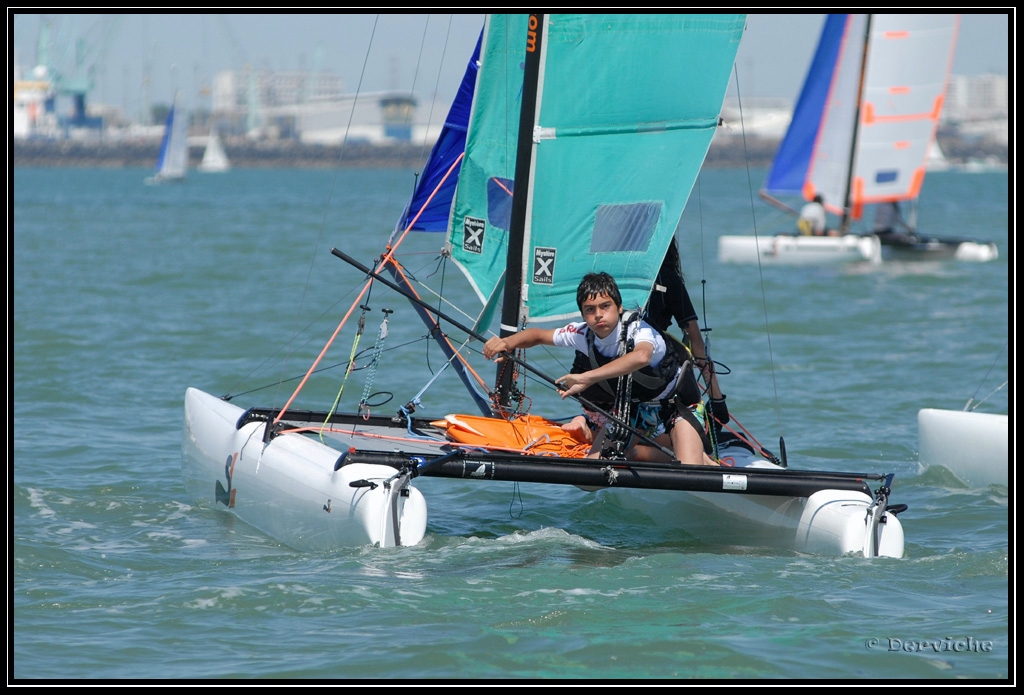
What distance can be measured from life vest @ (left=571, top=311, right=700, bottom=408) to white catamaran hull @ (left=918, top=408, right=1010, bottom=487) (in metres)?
2.04

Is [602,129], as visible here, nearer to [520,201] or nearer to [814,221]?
[520,201]

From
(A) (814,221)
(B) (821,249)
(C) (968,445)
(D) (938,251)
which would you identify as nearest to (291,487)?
(C) (968,445)

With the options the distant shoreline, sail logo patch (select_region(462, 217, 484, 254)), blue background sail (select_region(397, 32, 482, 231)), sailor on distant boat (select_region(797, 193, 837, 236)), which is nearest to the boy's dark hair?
sail logo patch (select_region(462, 217, 484, 254))

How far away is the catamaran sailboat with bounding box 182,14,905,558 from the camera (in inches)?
201

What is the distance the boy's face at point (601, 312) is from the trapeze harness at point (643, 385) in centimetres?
9

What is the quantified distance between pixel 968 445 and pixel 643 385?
2.32 meters

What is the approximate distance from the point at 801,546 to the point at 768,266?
1420 centimetres

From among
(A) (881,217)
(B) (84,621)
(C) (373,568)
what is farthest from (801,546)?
(A) (881,217)

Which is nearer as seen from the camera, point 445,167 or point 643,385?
point 643,385

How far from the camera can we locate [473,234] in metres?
6.03

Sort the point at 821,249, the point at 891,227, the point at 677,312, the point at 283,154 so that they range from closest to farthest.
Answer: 1. the point at 677,312
2. the point at 821,249
3. the point at 891,227
4. the point at 283,154

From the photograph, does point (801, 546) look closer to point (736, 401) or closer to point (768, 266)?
point (736, 401)

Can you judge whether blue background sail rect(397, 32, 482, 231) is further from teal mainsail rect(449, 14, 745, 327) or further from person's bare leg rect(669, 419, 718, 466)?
person's bare leg rect(669, 419, 718, 466)
